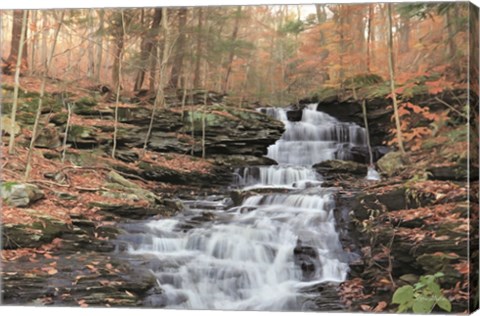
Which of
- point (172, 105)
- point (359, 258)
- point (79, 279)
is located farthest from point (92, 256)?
point (359, 258)

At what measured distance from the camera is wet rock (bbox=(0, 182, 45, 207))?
9773 mm

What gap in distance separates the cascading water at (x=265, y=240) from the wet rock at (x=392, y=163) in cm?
32

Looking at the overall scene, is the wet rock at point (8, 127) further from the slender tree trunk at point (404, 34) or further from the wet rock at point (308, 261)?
the slender tree trunk at point (404, 34)

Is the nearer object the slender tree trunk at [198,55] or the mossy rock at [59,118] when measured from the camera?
the slender tree trunk at [198,55]

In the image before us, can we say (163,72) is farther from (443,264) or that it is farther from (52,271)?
(443,264)

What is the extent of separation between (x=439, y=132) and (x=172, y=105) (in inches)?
99.2

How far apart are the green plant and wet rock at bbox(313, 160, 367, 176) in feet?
3.61

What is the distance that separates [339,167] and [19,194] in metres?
3.09

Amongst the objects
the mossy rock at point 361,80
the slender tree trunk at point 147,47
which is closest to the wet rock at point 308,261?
the mossy rock at point 361,80

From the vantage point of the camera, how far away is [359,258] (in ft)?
30.0

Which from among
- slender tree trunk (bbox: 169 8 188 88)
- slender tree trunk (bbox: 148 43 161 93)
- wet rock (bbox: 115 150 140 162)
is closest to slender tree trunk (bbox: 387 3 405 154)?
slender tree trunk (bbox: 169 8 188 88)

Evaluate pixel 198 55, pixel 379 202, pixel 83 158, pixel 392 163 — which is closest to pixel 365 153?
pixel 392 163

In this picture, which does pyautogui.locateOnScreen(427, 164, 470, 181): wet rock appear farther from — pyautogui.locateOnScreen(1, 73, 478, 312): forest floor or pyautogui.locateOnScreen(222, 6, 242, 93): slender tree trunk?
pyautogui.locateOnScreen(222, 6, 242, 93): slender tree trunk

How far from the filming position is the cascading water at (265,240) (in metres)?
9.25
